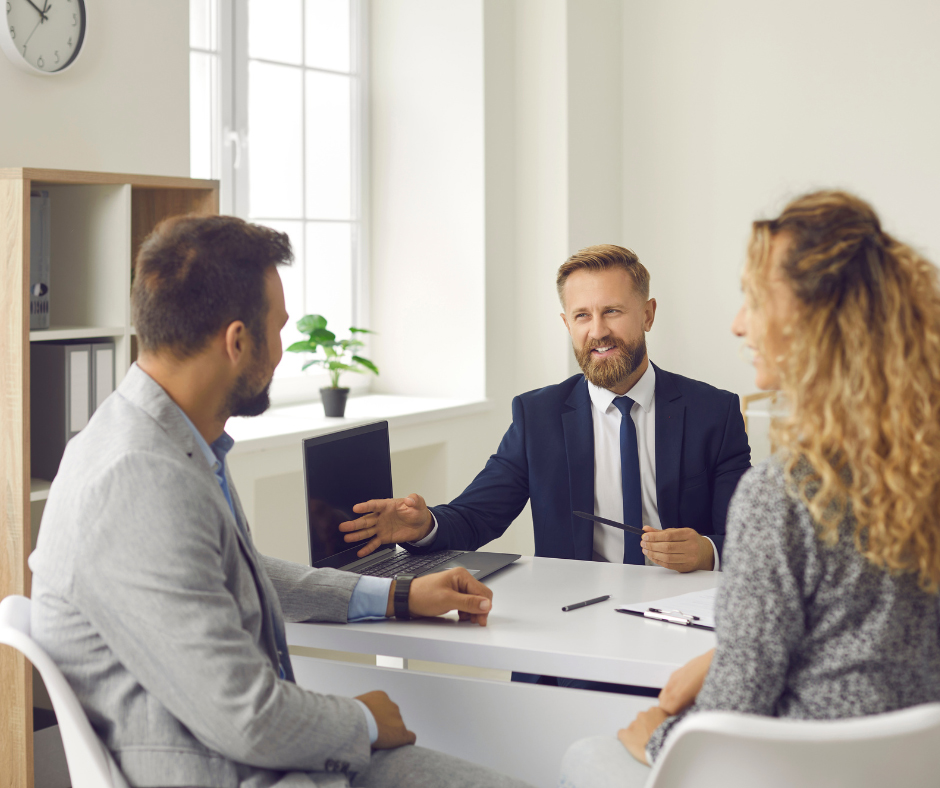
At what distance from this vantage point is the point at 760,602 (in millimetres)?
1025

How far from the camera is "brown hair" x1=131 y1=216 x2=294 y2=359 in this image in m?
1.28

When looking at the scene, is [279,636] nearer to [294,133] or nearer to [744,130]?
[294,133]

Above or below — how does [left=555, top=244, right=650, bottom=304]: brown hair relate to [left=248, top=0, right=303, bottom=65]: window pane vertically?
below

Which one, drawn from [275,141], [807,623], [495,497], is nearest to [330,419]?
[275,141]

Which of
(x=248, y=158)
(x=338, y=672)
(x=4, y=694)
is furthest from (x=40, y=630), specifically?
(x=248, y=158)

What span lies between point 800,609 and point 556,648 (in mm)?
494

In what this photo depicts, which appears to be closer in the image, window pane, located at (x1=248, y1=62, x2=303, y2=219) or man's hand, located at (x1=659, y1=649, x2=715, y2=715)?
man's hand, located at (x1=659, y1=649, x2=715, y2=715)

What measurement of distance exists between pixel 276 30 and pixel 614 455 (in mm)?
2502

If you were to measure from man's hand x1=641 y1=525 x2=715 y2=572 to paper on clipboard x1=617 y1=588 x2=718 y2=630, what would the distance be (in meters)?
0.13

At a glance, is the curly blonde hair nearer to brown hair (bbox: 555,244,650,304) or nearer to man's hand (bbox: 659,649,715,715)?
man's hand (bbox: 659,649,715,715)

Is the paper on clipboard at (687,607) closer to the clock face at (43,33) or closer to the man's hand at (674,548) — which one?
the man's hand at (674,548)

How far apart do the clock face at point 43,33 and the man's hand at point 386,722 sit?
6.34ft

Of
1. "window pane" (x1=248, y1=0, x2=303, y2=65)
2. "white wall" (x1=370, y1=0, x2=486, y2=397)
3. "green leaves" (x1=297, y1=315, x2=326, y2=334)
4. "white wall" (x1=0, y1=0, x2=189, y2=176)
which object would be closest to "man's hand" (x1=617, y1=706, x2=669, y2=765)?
"white wall" (x1=0, y1=0, x2=189, y2=176)

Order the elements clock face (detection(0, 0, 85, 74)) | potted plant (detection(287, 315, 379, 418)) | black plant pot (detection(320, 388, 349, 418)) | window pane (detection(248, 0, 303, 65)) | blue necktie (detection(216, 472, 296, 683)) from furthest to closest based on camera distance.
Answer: window pane (detection(248, 0, 303, 65)) → black plant pot (detection(320, 388, 349, 418)) → potted plant (detection(287, 315, 379, 418)) → clock face (detection(0, 0, 85, 74)) → blue necktie (detection(216, 472, 296, 683))
